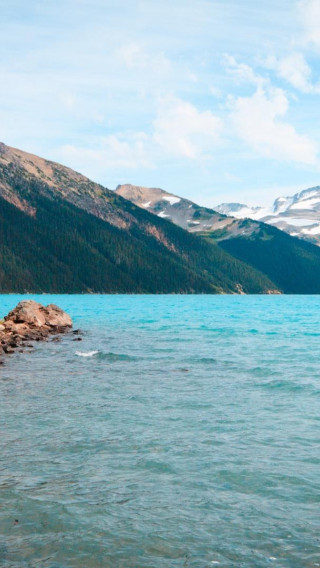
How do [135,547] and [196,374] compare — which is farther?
[196,374]

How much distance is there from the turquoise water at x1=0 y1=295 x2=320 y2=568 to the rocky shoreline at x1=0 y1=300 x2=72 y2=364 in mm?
18332

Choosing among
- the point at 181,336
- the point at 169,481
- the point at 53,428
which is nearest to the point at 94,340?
the point at 181,336

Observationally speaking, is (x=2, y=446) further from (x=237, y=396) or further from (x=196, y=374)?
Answer: (x=196, y=374)

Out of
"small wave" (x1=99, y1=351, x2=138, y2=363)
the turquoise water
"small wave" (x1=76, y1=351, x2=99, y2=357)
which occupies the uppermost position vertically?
the turquoise water

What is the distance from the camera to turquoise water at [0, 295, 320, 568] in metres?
10.1

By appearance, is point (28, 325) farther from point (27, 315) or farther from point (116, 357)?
point (116, 357)

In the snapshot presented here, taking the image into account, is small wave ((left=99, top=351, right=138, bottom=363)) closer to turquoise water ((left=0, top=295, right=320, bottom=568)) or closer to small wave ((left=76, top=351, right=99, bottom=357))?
small wave ((left=76, top=351, right=99, bottom=357))

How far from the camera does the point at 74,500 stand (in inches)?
478

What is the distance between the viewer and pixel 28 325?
60625 millimetres

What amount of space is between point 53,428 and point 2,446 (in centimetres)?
243

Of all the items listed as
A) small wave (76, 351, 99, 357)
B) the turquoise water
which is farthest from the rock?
the turquoise water

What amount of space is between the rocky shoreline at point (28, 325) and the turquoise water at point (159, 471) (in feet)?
→ 60.1

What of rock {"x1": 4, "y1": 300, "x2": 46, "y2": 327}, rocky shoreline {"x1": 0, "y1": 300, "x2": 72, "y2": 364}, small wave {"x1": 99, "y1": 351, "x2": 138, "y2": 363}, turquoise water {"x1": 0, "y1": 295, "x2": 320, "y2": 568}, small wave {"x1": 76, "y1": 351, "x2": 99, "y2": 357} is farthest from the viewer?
rock {"x1": 4, "y1": 300, "x2": 46, "y2": 327}

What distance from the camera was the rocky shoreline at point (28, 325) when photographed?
47.8 meters
